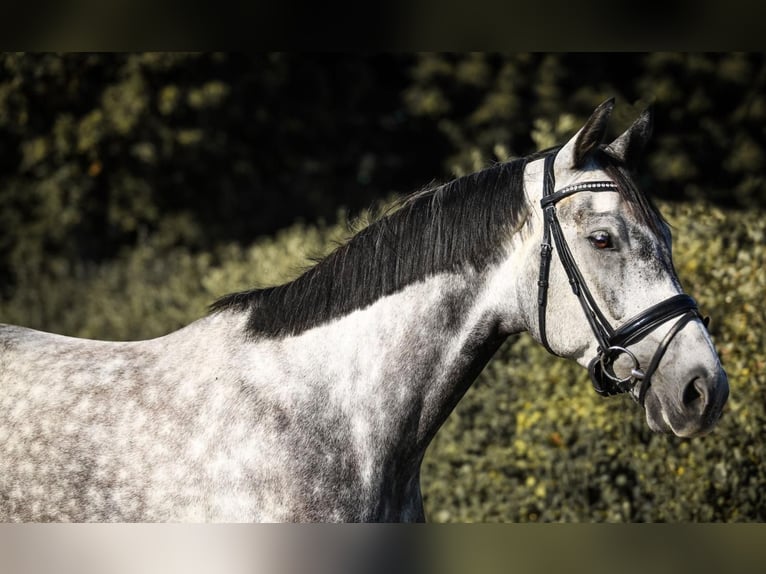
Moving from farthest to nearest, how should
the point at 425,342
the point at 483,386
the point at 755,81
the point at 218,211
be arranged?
the point at 218,211 → the point at 755,81 → the point at 483,386 → the point at 425,342

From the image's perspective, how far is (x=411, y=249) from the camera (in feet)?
8.77

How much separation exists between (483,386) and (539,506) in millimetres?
811

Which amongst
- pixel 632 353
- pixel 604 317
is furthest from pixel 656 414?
pixel 604 317

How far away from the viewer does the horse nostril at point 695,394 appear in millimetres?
2330

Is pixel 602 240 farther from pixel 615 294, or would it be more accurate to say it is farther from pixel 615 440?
pixel 615 440

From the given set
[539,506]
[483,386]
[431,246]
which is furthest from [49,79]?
[431,246]

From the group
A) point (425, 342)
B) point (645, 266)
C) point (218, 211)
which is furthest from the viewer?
point (218, 211)

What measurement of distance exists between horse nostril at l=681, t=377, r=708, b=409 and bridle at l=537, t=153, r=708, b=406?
112 mm

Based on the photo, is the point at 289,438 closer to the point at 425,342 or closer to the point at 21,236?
the point at 425,342

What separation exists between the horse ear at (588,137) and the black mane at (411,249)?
0.62ft

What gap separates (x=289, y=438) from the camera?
2566 mm

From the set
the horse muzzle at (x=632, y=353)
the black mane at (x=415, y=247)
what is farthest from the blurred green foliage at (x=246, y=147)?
the horse muzzle at (x=632, y=353)

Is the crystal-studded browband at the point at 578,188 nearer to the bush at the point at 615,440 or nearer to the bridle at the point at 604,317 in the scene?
the bridle at the point at 604,317

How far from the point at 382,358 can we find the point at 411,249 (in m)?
0.37
